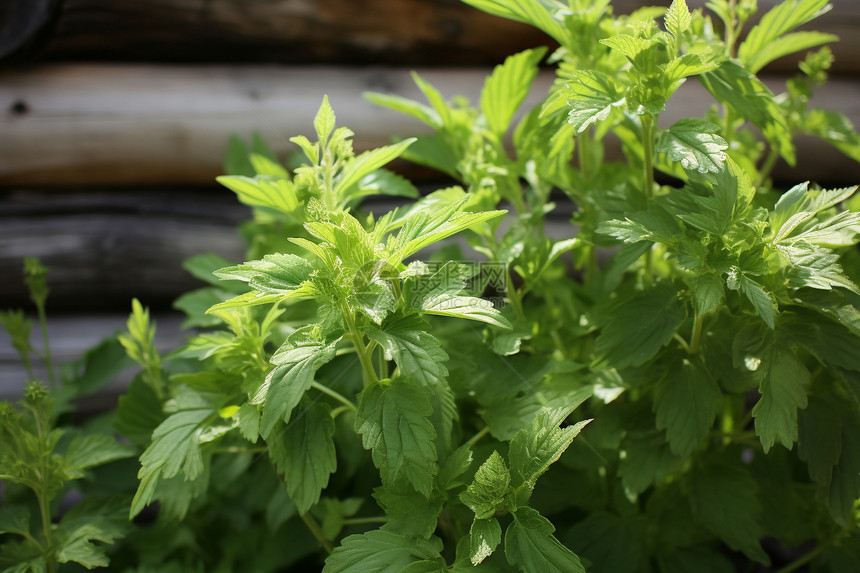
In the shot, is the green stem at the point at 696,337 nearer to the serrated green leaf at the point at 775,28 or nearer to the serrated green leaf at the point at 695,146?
the serrated green leaf at the point at 695,146

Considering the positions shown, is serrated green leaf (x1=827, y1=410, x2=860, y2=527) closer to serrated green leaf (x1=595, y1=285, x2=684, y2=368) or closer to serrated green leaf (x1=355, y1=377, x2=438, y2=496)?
serrated green leaf (x1=595, y1=285, x2=684, y2=368)

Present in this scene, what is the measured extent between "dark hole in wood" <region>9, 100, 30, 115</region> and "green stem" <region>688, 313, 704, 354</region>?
1.42m

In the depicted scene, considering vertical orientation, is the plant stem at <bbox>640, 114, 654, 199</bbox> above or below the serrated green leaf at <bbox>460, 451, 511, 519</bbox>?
above

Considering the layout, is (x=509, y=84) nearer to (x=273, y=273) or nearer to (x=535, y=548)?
(x=273, y=273)

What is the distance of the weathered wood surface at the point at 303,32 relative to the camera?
1.42 m

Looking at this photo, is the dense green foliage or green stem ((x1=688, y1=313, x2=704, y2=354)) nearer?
the dense green foliage

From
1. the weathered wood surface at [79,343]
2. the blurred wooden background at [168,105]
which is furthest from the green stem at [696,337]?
the weathered wood surface at [79,343]

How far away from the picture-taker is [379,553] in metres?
0.69

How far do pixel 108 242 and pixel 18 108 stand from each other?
33 centimetres

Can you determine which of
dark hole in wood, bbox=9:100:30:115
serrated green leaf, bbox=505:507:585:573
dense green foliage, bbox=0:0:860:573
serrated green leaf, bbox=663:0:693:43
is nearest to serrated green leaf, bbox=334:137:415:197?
dense green foliage, bbox=0:0:860:573

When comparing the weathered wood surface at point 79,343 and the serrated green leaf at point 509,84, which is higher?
the serrated green leaf at point 509,84

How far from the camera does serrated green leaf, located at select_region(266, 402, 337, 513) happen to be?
2.34 feet

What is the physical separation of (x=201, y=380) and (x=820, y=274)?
0.74 m

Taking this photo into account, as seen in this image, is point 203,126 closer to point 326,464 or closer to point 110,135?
point 110,135
